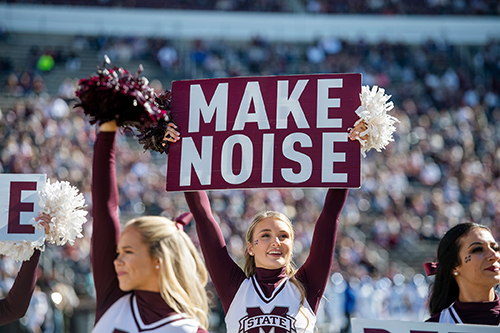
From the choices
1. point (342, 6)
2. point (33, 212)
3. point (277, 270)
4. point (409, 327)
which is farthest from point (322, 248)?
point (342, 6)

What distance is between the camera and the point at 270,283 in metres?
2.85

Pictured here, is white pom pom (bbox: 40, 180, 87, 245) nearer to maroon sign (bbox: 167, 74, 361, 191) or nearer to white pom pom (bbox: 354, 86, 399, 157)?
maroon sign (bbox: 167, 74, 361, 191)

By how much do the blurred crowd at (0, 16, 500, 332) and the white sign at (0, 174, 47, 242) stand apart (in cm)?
508

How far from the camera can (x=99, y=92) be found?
90.0 inches

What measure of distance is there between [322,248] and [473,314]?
2.11 feet

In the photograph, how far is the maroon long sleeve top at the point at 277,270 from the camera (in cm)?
279

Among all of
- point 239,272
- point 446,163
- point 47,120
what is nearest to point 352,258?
point 446,163

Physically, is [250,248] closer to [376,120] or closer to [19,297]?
[376,120]

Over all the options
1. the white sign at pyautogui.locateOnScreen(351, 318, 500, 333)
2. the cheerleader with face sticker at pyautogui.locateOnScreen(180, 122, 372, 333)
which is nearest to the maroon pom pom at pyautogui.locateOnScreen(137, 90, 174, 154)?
the cheerleader with face sticker at pyautogui.locateOnScreen(180, 122, 372, 333)

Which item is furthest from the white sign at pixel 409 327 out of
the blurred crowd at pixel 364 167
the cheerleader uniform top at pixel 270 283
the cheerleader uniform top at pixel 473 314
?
the blurred crowd at pixel 364 167

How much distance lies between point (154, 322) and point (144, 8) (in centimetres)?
1768

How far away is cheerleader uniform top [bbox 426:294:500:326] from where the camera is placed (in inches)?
104

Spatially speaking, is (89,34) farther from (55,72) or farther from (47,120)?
(47,120)

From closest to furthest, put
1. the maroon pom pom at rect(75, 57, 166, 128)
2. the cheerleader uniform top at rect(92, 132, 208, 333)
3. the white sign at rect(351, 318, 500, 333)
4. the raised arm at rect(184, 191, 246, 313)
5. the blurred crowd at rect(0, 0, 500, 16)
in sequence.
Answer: the cheerleader uniform top at rect(92, 132, 208, 333) → the maroon pom pom at rect(75, 57, 166, 128) → the white sign at rect(351, 318, 500, 333) → the raised arm at rect(184, 191, 246, 313) → the blurred crowd at rect(0, 0, 500, 16)
